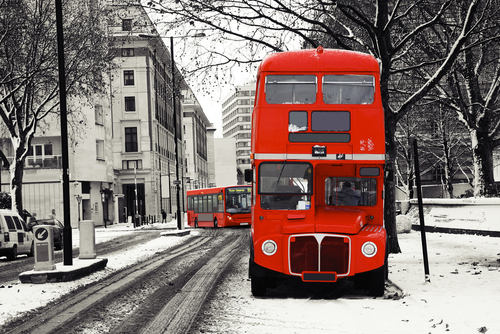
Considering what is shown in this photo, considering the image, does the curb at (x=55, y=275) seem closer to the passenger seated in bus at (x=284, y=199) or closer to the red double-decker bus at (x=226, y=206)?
the passenger seated in bus at (x=284, y=199)

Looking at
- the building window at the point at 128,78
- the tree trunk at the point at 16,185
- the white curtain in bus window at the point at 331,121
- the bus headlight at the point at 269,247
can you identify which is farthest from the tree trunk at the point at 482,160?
the building window at the point at 128,78

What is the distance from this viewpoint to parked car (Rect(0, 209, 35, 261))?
73.3 feet

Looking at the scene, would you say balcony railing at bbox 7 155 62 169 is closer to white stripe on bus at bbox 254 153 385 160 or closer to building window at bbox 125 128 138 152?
building window at bbox 125 128 138 152

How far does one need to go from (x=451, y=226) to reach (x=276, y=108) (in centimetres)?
1552

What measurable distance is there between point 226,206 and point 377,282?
3296 cm

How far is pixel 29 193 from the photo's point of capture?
5381 cm

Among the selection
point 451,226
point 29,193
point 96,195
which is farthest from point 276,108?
point 96,195

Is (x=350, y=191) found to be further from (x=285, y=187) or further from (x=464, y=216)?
(x=464, y=216)

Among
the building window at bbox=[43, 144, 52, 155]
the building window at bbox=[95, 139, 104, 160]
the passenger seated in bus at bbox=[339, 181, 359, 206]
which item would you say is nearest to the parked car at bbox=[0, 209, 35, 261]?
the passenger seated in bus at bbox=[339, 181, 359, 206]

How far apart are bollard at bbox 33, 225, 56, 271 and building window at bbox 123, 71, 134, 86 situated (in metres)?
61.8

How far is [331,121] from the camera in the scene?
445 inches

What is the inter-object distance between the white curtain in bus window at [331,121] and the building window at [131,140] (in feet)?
212

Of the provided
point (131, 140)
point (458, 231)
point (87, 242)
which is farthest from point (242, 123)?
point (87, 242)

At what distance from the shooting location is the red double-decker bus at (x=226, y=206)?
43000mm
